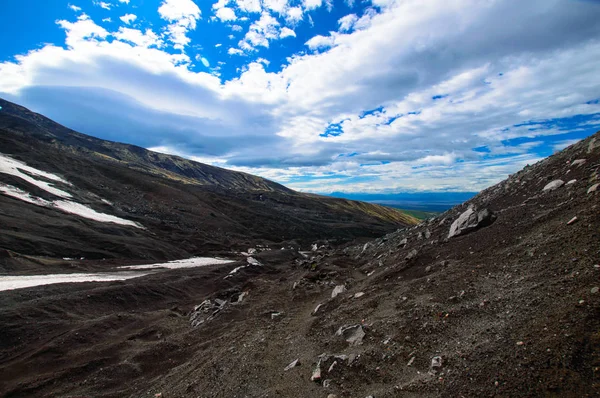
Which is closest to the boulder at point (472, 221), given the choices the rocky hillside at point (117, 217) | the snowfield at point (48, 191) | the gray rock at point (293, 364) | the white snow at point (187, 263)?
the gray rock at point (293, 364)

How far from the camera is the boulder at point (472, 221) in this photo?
20359mm

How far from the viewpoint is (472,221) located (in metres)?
21.1

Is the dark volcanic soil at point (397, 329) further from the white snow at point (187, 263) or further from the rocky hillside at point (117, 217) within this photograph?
the rocky hillside at point (117, 217)

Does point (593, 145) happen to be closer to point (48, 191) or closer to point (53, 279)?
point (53, 279)

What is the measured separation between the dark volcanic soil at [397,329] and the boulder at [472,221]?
2.15ft

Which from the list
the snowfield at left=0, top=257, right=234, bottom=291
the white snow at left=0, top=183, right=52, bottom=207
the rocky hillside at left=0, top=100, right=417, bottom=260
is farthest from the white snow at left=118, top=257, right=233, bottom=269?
the white snow at left=0, top=183, right=52, bottom=207

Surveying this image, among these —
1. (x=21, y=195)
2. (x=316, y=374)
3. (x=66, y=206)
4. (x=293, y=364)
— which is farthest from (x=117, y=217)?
(x=316, y=374)

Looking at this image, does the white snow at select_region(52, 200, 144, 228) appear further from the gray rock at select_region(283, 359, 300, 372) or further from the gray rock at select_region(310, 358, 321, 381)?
the gray rock at select_region(310, 358, 321, 381)

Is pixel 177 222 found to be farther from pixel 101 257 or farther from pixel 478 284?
pixel 478 284

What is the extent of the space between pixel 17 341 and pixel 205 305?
12.3 m

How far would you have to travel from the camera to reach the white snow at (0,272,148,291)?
98.9 ft

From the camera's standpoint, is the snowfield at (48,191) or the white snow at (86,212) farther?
the white snow at (86,212)

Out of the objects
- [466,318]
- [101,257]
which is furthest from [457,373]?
[101,257]

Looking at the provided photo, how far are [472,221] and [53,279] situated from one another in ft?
137
